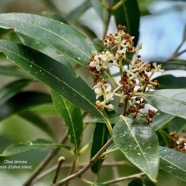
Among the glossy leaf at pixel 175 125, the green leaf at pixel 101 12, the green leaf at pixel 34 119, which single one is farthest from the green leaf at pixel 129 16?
the green leaf at pixel 34 119

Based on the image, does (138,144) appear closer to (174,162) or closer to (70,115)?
(174,162)

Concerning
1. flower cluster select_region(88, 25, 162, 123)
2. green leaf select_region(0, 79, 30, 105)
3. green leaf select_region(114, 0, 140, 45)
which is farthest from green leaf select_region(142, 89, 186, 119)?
green leaf select_region(0, 79, 30, 105)

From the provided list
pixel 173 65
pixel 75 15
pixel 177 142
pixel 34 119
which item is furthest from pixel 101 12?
pixel 177 142

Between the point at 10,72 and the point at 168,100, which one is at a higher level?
the point at 10,72

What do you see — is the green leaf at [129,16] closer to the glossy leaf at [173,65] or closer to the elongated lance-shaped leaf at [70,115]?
the glossy leaf at [173,65]

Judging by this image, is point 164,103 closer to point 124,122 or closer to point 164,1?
point 124,122

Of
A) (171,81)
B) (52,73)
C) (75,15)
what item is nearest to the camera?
(52,73)

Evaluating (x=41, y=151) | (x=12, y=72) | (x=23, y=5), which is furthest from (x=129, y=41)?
(x=23, y=5)
